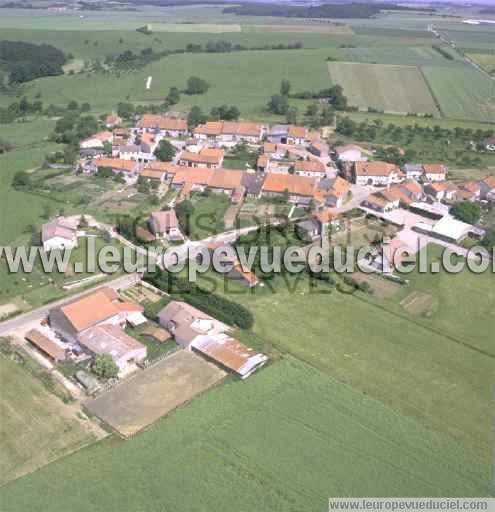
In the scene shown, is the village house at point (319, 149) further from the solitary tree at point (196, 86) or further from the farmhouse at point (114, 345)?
the farmhouse at point (114, 345)

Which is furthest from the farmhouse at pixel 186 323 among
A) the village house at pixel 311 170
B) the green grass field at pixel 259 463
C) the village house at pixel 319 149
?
the village house at pixel 319 149

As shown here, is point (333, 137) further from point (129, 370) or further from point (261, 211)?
point (129, 370)

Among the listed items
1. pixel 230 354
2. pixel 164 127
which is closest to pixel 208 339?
pixel 230 354

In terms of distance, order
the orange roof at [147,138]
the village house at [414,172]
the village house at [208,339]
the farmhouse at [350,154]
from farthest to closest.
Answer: the orange roof at [147,138]
the farmhouse at [350,154]
the village house at [414,172]
the village house at [208,339]

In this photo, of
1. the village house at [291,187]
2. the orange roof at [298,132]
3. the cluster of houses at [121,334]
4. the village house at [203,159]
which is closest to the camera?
the cluster of houses at [121,334]

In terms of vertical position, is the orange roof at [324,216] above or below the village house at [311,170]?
below

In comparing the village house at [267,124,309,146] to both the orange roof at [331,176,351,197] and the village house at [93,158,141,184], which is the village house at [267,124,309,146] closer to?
the orange roof at [331,176,351,197]

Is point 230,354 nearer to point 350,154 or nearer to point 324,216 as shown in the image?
point 324,216
